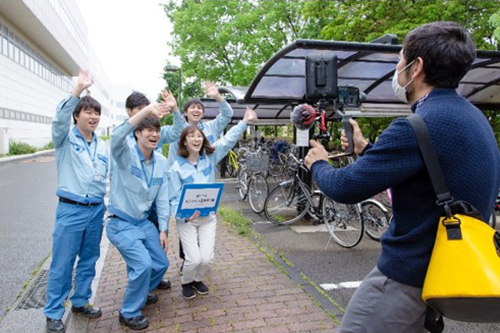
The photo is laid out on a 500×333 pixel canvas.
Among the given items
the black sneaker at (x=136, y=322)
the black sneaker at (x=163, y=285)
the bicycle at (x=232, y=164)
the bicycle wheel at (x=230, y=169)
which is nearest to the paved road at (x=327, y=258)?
the black sneaker at (x=163, y=285)

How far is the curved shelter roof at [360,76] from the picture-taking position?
537 cm

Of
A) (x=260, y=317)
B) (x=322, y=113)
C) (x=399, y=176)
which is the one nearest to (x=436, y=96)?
(x=399, y=176)

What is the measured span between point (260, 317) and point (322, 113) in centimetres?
209

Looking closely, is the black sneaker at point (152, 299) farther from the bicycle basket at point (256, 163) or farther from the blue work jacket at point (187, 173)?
the bicycle basket at point (256, 163)

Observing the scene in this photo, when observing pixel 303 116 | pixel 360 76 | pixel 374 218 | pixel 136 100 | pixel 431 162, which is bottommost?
pixel 374 218

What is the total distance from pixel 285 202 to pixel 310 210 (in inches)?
20.0

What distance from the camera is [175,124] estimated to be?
4.89m

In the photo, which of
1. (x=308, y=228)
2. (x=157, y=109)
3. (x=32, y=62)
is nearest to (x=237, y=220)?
(x=308, y=228)

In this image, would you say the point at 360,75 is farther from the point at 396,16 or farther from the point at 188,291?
the point at 396,16

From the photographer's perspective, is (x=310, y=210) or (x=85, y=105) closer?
(x=85, y=105)

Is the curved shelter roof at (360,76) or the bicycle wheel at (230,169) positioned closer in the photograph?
the curved shelter roof at (360,76)

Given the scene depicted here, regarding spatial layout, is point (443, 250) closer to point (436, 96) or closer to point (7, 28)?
point (436, 96)

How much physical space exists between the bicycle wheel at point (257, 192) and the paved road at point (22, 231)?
13.2 feet

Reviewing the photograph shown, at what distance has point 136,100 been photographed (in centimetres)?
433
